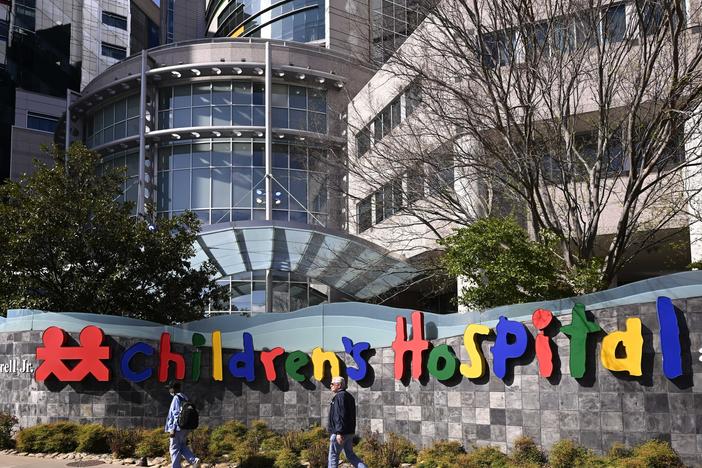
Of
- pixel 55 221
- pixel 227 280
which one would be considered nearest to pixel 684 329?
pixel 55 221

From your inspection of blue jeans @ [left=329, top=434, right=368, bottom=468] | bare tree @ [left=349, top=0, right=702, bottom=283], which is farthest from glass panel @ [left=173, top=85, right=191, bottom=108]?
blue jeans @ [left=329, top=434, right=368, bottom=468]

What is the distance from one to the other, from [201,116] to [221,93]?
147 cm

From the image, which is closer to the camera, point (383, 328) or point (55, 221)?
point (383, 328)

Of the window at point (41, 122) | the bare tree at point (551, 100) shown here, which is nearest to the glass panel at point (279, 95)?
the bare tree at point (551, 100)

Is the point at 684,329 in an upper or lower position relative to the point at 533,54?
lower

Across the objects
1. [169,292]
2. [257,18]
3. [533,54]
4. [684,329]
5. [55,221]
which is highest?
[257,18]

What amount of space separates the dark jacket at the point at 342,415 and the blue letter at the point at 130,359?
6.48 meters

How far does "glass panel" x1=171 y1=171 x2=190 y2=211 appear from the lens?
114 ft

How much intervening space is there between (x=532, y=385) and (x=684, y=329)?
8.22 feet

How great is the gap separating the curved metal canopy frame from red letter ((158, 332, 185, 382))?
719 cm

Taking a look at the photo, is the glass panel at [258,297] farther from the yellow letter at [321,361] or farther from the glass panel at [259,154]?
the yellow letter at [321,361]

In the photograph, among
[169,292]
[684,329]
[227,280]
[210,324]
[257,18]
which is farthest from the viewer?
[257,18]

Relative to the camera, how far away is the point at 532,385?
38.7 feet

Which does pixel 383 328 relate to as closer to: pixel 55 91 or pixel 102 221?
pixel 102 221
